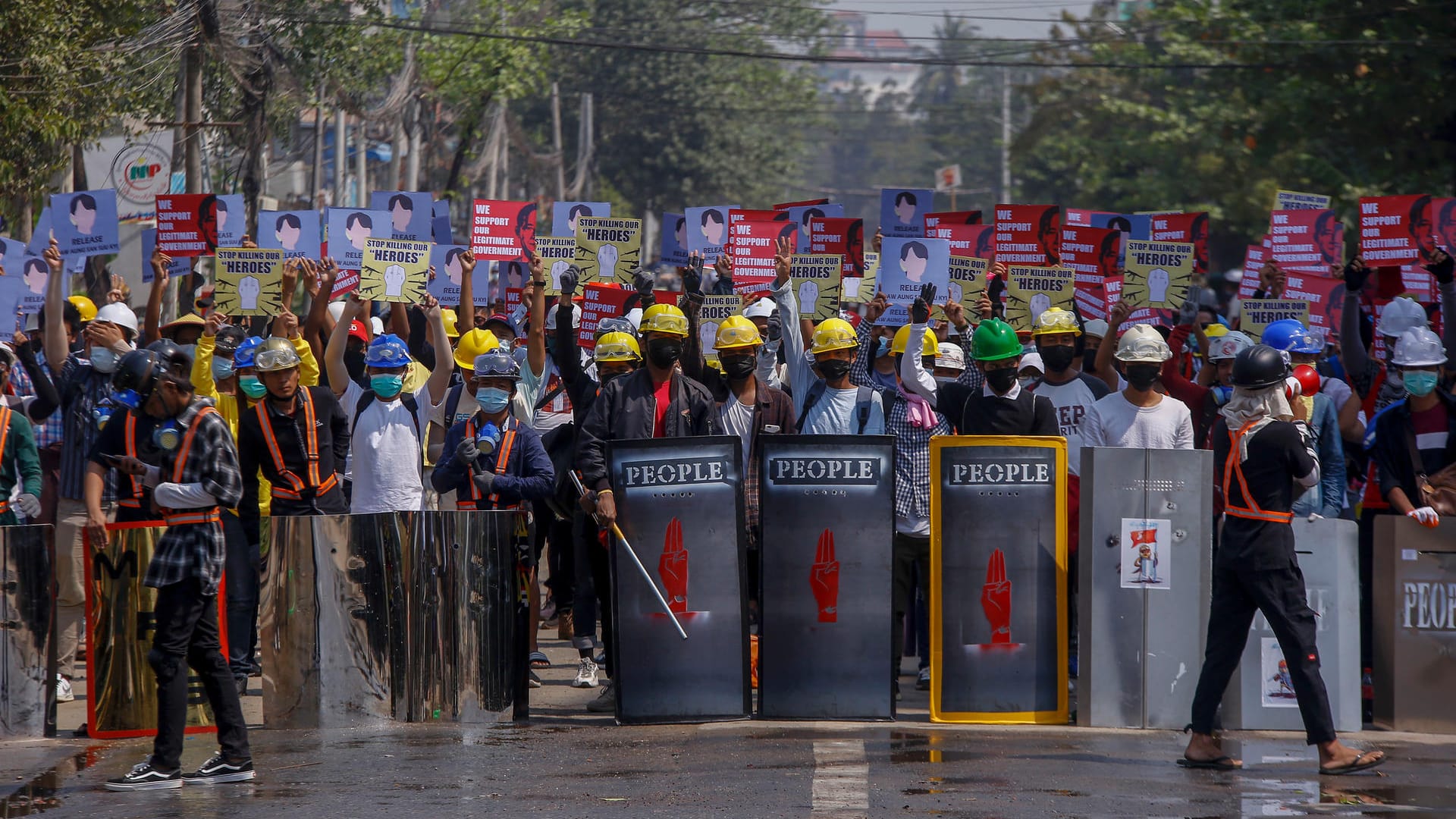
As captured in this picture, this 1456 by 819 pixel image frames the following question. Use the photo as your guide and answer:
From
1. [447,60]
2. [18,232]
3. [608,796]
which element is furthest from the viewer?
[447,60]

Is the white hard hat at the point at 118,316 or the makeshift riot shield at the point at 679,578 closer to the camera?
the makeshift riot shield at the point at 679,578

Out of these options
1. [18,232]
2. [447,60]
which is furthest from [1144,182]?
[18,232]

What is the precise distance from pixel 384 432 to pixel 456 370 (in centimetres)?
281

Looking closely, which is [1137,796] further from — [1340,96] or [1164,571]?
[1340,96]

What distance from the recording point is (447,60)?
32.3 m

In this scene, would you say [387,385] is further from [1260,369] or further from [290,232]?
[1260,369]

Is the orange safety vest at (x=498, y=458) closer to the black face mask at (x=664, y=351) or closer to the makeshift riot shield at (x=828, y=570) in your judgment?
the black face mask at (x=664, y=351)

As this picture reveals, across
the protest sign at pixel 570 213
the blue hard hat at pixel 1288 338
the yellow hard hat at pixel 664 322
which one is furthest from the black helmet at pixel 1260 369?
the protest sign at pixel 570 213

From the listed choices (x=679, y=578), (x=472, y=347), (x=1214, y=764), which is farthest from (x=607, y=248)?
(x=1214, y=764)

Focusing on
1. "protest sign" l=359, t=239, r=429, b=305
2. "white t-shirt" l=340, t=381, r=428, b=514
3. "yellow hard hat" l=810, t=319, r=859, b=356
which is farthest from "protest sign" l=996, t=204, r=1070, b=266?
"white t-shirt" l=340, t=381, r=428, b=514

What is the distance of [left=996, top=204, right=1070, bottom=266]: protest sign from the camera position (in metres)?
12.5

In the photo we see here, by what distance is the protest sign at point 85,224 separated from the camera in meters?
12.7

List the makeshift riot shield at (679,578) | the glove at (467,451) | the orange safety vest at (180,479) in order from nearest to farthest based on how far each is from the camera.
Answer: the orange safety vest at (180,479), the makeshift riot shield at (679,578), the glove at (467,451)

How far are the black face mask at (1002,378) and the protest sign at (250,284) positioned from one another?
566 cm
